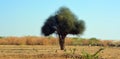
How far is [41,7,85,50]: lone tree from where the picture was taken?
144ft

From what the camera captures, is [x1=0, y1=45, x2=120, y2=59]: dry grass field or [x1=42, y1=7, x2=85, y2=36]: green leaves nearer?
[x1=0, y1=45, x2=120, y2=59]: dry grass field

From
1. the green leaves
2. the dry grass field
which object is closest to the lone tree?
the green leaves

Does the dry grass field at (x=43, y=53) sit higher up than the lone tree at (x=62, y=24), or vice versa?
the lone tree at (x=62, y=24)

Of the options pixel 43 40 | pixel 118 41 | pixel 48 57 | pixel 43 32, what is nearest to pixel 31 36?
pixel 43 40

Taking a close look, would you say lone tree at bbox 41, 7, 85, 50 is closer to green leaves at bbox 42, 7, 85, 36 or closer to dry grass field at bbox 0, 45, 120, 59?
green leaves at bbox 42, 7, 85, 36

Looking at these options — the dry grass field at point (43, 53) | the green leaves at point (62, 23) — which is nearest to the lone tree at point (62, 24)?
the green leaves at point (62, 23)

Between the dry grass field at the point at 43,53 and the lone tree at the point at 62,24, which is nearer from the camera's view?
the dry grass field at the point at 43,53

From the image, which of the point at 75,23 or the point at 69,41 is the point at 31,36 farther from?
the point at 75,23

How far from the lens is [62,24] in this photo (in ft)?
144

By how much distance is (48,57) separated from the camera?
27.7m

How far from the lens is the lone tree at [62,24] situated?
144 ft

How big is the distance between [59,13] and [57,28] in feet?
5.44

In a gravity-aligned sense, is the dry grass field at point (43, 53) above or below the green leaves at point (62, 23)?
below

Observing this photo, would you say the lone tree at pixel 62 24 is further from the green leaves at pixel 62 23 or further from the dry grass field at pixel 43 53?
the dry grass field at pixel 43 53
